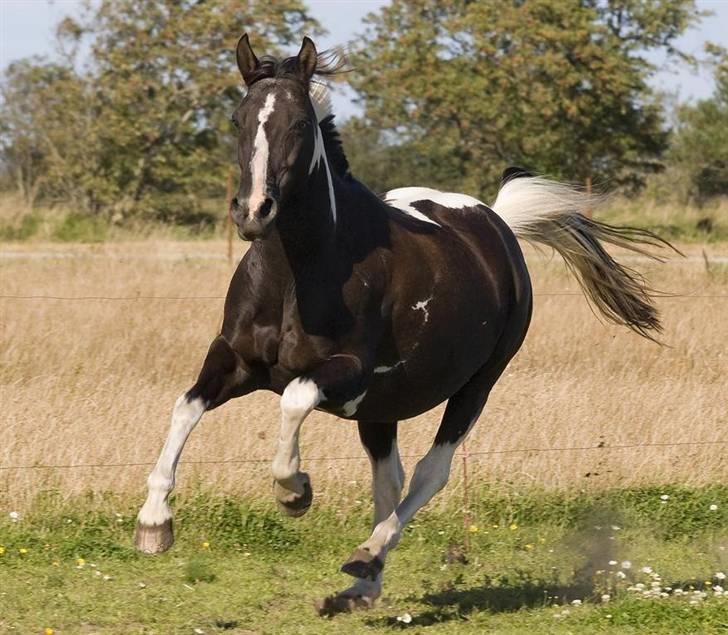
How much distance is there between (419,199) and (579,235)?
157 centimetres

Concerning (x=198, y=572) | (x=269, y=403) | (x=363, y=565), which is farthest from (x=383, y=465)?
(x=269, y=403)

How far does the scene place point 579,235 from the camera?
307 inches

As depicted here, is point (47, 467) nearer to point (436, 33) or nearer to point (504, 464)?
point (504, 464)

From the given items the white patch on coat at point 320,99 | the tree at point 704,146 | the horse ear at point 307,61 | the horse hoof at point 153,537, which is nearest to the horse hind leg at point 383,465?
the horse hoof at point 153,537

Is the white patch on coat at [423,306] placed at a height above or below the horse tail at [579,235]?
below

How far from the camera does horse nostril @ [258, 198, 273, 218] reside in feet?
14.8

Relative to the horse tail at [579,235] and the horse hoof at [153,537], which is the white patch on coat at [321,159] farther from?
the horse tail at [579,235]

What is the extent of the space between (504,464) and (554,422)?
72 centimetres

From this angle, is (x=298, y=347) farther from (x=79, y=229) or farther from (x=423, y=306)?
(x=79, y=229)

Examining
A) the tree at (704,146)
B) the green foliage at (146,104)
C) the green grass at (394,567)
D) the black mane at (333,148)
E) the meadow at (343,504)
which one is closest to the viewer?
the black mane at (333,148)

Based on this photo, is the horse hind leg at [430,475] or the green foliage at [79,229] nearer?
the horse hind leg at [430,475]

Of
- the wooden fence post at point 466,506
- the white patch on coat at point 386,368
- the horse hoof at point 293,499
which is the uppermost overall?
the white patch on coat at point 386,368

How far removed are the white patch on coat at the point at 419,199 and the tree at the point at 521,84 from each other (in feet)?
73.5

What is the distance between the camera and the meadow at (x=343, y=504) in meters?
6.03
